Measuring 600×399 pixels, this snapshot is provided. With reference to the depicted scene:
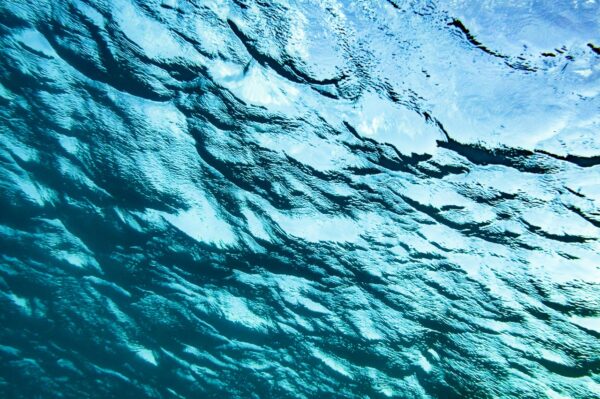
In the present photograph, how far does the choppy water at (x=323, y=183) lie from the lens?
5820 millimetres

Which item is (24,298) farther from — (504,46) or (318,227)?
(504,46)

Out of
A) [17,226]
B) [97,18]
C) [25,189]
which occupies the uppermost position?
[97,18]

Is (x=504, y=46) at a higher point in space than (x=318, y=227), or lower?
higher

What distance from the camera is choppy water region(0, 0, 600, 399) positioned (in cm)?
582

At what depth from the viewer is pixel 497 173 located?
662 centimetres

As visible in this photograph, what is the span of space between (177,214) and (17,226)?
610 cm

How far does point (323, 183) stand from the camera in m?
7.94

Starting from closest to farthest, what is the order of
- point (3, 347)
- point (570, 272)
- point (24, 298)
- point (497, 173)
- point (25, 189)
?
point (497, 173) → point (570, 272) → point (25, 189) → point (24, 298) → point (3, 347)

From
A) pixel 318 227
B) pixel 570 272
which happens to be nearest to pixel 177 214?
pixel 318 227

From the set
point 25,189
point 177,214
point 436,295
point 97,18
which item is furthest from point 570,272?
point 25,189

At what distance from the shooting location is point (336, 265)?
9305 mm

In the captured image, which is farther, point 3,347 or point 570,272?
point 3,347

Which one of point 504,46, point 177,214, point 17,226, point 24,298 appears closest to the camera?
point 504,46

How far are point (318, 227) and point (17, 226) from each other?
999 cm
